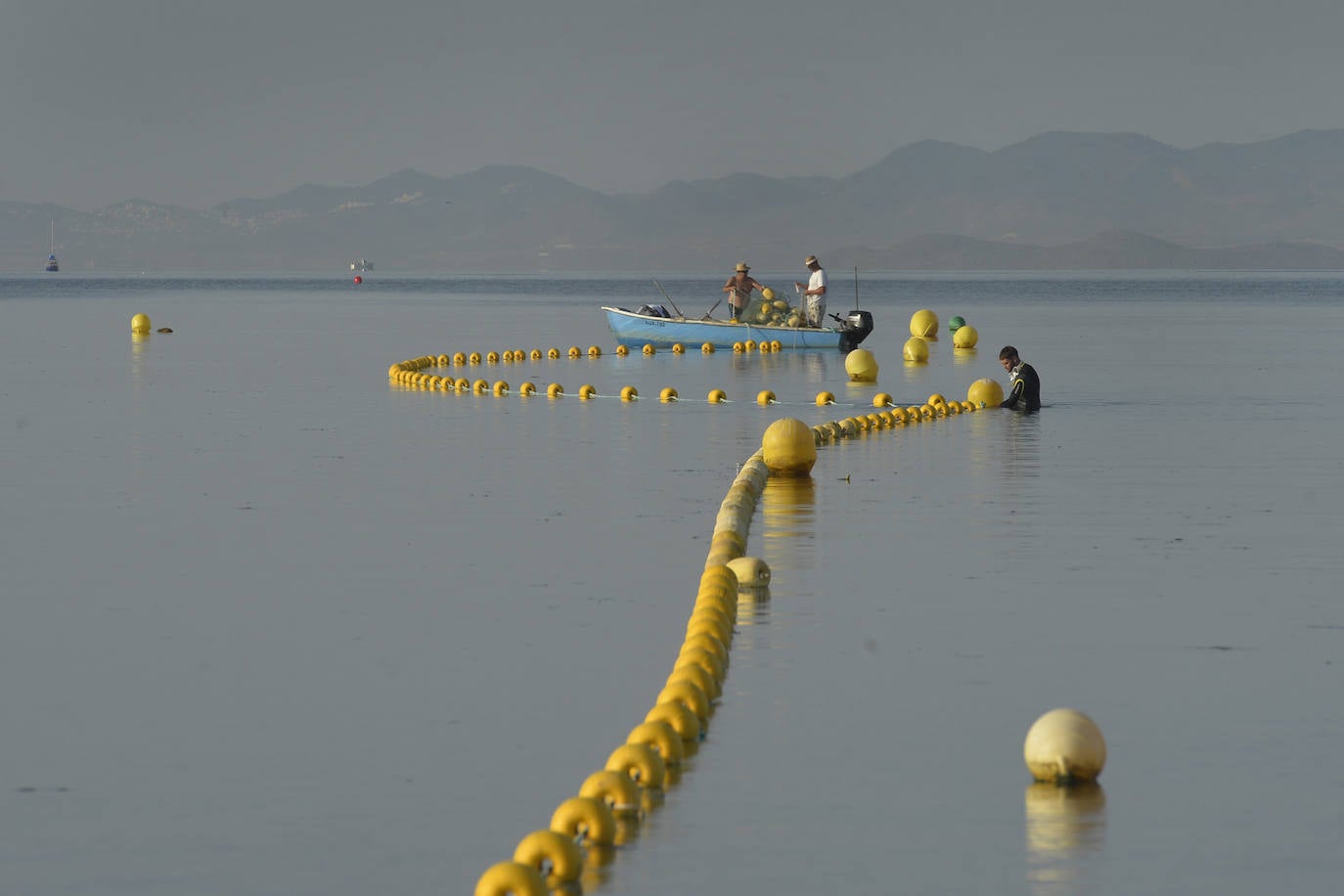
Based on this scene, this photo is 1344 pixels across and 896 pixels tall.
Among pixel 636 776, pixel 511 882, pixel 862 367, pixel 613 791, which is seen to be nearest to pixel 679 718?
pixel 636 776

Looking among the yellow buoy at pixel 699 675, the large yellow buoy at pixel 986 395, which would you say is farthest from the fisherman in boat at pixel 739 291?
the yellow buoy at pixel 699 675

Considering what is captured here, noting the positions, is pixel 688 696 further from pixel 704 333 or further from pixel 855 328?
pixel 704 333

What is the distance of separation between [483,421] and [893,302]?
8313 centimetres

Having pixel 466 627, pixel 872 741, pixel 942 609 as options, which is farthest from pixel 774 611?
pixel 872 741

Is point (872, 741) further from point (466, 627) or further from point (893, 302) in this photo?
point (893, 302)

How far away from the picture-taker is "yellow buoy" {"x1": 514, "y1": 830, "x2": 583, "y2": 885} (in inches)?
293

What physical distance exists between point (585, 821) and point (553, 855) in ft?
1.66

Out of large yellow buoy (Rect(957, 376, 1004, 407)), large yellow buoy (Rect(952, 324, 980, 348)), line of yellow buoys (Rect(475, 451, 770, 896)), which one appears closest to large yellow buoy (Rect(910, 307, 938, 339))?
large yellow buoy (Rect(952, 324, 980, 348))

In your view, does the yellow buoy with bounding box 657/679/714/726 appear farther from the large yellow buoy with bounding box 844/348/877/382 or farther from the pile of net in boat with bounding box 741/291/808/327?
the pile of net in boat with bounding box 741/291/808/327

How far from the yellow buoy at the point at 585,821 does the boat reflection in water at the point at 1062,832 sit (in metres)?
1.67

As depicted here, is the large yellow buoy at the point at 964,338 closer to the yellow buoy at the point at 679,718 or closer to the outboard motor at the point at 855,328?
the outboard motor at the point at 855,328

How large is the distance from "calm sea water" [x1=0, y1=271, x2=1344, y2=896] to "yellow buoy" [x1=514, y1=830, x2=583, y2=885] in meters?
0.18

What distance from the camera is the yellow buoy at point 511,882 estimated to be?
7.04 metres

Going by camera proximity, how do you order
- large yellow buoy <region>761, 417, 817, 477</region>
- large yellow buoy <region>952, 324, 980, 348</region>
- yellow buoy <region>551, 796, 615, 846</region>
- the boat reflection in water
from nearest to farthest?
the boat reflection in water → yellow buoy <region>551, 796, 615, 846</region> → large yellow buoy <region>761, 417, 817, 477</region> → large yellow buoy <region>952, 324, 980, 348</region>
